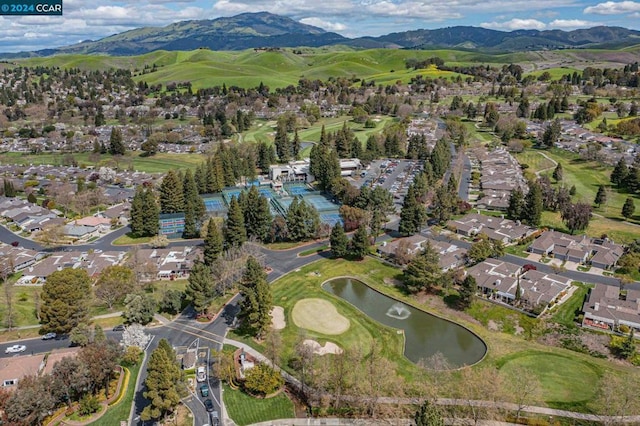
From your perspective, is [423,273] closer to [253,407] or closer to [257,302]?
[257,302]

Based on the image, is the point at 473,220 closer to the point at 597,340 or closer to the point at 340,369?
the point at 597,340

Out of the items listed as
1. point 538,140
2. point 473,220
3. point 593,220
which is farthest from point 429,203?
point 538,140

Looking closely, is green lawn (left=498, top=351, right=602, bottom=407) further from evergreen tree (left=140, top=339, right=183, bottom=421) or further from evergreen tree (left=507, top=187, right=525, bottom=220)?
evergreen tree (left=507, top=187, right=525, bottom=220)

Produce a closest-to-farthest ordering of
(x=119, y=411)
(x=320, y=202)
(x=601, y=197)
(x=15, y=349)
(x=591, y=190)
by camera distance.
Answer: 1. (x=119, y=411)
2. (x=15, y=349)
3. (x=601, y=197)
4. (x=320, y=202)
5. (x=591, y=190)

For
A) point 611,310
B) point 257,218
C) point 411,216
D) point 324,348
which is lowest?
point 324,348

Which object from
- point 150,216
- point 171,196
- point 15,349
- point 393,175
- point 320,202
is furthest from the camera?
point 393,175

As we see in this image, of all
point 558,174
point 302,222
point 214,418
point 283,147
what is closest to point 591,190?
point 558,174

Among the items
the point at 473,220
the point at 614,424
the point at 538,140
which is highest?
the point at 538,140
